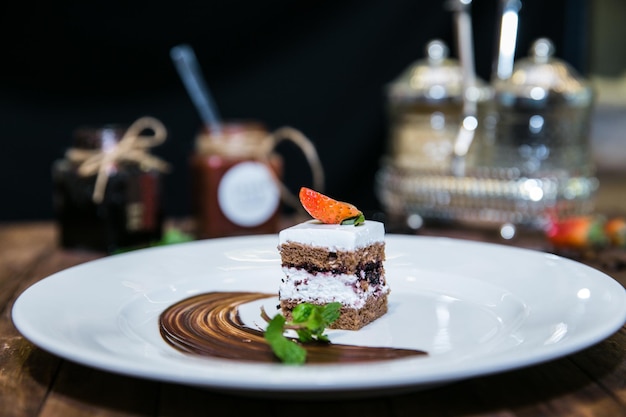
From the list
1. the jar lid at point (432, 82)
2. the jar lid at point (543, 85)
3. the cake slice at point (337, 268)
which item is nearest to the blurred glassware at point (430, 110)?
the jar lid at point (432, 82)

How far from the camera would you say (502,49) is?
2.66 metres

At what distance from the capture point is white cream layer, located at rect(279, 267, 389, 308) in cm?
144

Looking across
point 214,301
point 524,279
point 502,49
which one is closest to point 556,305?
point 524,279

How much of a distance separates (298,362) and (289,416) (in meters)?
0.13

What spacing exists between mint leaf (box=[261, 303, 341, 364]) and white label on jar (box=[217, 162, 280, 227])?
2.72 feet

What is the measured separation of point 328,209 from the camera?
146cm

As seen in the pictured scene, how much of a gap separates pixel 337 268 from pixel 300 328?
0.21m

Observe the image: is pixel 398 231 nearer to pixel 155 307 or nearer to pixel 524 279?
pixel 524 279

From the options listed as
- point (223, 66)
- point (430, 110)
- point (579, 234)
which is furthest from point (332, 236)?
point (223, 66)

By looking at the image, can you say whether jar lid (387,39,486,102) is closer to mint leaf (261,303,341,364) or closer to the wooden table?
mint leaf (261,303,341,364)

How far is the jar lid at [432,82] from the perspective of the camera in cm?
246

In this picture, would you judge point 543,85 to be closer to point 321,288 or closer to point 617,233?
point 617,233

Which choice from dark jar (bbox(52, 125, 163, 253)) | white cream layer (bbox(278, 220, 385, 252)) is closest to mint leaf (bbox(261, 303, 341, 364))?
white cream layer (bbox(278, 220, 385, 252))

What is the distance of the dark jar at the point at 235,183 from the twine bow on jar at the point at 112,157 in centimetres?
13
